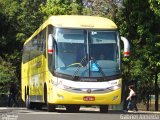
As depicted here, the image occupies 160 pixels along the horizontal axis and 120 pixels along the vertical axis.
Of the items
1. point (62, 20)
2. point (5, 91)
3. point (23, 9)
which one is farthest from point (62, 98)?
point (23, 9)

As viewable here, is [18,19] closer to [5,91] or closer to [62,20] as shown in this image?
[5,91]

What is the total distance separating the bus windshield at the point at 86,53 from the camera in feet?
74.4

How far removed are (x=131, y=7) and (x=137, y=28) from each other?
6.47 ft

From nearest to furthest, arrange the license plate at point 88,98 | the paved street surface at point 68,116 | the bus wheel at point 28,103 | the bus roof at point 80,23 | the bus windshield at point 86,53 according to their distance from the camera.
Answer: the paved street surface at point 68,116, the license plate at point 88,98, the bus windshield at point 86,53, the bus roof at point 80,23, the bus wheel at point 28,103

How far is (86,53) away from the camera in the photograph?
22.9m

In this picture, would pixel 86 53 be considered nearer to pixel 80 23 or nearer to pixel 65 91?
pixel 80 23

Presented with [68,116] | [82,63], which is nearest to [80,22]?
[82,63]

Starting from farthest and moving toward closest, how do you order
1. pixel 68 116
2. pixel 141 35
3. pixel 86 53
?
pixel 141 35 → pixel 86 53 → pixel 68 116

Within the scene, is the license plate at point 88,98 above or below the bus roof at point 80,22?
below

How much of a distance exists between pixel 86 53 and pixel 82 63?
18.2 inches

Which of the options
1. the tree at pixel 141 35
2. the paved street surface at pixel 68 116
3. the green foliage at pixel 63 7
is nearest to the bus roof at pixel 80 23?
the paved street surface at pixel 68 116

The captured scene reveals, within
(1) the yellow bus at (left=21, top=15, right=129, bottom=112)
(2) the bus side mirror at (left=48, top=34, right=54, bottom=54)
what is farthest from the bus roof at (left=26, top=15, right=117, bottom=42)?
(2) the bus side mirror at (left=48, top=34, right=54, bottom=54)

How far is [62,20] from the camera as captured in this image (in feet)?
77.6

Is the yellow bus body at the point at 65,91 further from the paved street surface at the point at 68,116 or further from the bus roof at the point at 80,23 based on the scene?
the paved street surface at the point at 68,116
